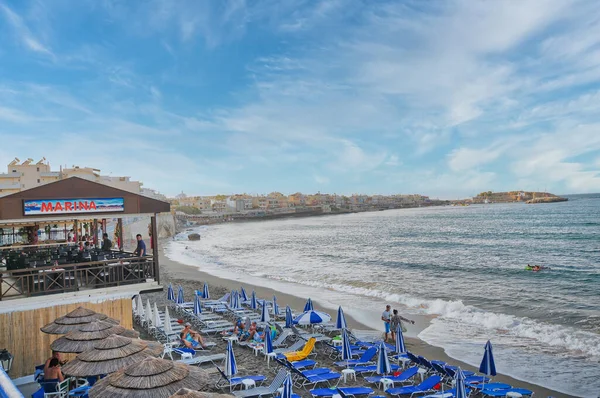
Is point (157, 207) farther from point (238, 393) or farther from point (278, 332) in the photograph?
point (278, 332)

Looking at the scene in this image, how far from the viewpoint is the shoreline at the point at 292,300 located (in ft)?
38.2

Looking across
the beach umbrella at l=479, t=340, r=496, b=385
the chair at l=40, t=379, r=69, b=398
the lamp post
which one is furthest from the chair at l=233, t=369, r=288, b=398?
the lamp post

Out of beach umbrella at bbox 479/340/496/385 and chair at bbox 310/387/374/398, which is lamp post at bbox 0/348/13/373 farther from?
beach umbrella at bbox 479/340/496/385

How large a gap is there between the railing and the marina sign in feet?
4.29

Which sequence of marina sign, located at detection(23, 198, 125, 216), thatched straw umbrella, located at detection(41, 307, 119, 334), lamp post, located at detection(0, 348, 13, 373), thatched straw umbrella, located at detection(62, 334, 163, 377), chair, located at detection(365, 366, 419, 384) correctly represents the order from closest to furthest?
thatched straw umbrella, located at detection(62, 334, 163, 377)
thatched straw umbrella, located at detection(41, 307, 119, 334)
lamp post, located at detection(0, 348, 13, 373)
marina sign, located at detection(23, 198, 125, 216)
chair, located at detection(365, 366, 419, 384)

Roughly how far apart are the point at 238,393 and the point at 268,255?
130 ft

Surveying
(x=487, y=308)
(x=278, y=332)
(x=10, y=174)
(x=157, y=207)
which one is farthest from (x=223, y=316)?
(x=10, y=174)

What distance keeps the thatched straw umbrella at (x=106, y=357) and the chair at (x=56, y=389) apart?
1.03 m

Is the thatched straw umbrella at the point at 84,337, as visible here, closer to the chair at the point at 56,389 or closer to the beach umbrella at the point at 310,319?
the chair at the point at 56,389

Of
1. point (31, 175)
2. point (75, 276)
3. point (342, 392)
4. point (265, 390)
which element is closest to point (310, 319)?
point (265, 390)

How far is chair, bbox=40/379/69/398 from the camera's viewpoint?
8406mm

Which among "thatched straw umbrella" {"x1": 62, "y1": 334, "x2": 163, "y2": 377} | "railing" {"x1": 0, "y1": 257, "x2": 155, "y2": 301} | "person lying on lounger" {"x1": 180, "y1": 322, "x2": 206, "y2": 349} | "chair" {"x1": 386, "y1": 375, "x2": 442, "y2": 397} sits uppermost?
"railing" {"x1": 0, "y1": 257, "x2": 155, "y2": 301}

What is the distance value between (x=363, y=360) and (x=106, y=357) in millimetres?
6893

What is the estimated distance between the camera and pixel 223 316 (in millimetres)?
17906
